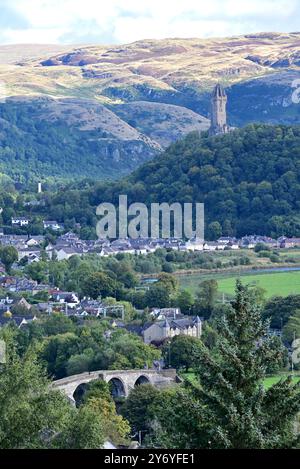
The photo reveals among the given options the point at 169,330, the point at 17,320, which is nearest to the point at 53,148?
the point at 17,320

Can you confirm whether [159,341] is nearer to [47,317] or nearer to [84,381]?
[47,317]

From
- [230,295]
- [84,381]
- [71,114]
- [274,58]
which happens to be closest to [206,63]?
[274,58]

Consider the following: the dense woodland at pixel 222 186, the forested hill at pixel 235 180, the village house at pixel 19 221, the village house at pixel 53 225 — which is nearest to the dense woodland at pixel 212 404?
the dense woodland at pixel 222 186

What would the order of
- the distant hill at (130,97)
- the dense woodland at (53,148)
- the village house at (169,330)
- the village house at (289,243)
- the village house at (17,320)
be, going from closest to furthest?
1. the village house at (169,330)
2. the village house at (17,320)
3. the village house at (289,243)
4. the dense woodland at (53,148)
5. the distant hill at (130,97)

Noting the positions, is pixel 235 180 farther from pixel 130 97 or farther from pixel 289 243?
pixel 130 97

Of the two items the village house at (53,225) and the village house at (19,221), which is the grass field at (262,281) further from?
the village house at (19,221)

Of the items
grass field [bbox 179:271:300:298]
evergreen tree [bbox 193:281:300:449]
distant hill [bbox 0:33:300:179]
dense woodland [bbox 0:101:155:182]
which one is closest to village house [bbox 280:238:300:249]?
grass field [bbox 179:271:300:298]
